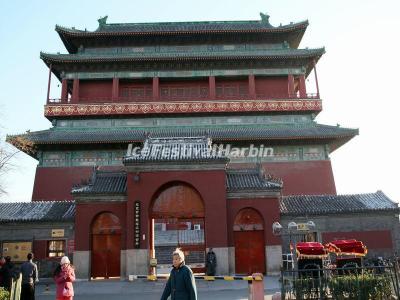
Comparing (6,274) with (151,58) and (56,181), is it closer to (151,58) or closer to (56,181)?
(56,181)

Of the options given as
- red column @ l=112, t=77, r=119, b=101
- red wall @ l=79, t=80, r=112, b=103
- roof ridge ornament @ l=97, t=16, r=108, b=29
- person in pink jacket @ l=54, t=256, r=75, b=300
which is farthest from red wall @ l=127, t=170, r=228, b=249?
roof ridge ornament @ l=97, t=16, r=108, b=29

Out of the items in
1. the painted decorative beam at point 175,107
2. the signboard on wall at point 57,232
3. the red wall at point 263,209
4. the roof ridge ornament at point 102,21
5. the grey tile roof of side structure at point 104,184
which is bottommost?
the signboard on wall at point 57,232

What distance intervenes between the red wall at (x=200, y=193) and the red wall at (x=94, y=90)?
13906 mm

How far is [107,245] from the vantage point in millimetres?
20219

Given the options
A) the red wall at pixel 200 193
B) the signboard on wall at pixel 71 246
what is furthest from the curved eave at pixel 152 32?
the signboard on wall at pixel 71 246

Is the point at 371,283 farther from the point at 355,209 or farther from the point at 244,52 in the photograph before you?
the point at 244,52

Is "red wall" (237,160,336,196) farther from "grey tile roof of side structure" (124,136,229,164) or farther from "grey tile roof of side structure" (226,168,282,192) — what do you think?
"grey tile roof of side structure" (124,136,229,164)

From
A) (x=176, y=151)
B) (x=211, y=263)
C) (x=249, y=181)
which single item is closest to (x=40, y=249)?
(x=176, y=151)

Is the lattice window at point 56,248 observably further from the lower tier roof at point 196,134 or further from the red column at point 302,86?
the red column at point 302,86

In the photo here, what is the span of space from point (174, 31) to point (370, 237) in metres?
20.3

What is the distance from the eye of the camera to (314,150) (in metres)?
29.5

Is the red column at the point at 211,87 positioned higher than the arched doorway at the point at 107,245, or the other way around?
the red column at the point at 211,87

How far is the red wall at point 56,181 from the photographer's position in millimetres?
28156

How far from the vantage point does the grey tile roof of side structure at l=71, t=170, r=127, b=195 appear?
2006 cm
